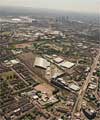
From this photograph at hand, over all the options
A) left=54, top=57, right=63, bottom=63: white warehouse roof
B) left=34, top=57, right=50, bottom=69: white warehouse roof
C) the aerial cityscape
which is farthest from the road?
left=34, top=57, right=50, bottom=69: white warehouse roof

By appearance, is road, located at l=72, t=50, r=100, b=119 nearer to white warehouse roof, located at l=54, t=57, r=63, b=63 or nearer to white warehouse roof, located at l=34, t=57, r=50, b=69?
white warehouse roof, located at l=54, t=57, r=63, b=63

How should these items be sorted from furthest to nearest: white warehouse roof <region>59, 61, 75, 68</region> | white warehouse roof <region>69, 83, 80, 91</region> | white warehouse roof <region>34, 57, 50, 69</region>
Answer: white warehouse roof <region>59, 61, 75, 68</region>, white warehouse roof <region>34, 57, 50, 69</region>, white warehouse roof <region>69, 83, 80, 91</region>

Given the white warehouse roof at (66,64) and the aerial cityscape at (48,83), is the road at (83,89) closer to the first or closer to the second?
the aerial cityscape at (48,83)

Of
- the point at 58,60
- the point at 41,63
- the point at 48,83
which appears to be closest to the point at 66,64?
the point at 58,60

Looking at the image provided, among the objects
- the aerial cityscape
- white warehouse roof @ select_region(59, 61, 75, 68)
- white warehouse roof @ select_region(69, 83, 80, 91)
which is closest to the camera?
the aerial cityscape

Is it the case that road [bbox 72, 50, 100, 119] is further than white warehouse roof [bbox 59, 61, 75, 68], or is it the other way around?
white warehouse roof [bbox 59, 61, 75, 68]

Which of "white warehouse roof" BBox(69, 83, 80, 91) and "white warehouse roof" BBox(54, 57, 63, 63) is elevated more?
"white warehouse roof" BBox(54, 57, 63, 63)

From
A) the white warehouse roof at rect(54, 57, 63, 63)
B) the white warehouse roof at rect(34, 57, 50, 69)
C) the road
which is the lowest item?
the road

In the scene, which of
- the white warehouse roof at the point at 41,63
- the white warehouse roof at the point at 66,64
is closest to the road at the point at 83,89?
the white warehouse roof at the point at 66,64

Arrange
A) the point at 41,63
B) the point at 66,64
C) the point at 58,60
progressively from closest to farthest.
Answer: the point at 41,63 → the point at 66,64 → the point at 58,60

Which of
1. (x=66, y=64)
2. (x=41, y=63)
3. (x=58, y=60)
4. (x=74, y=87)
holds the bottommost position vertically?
(x=74, y=87)

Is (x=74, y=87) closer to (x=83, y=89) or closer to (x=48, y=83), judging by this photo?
(x=83, y=89)
